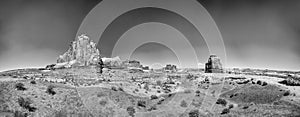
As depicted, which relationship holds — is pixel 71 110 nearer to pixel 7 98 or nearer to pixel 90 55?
pixel 7 98

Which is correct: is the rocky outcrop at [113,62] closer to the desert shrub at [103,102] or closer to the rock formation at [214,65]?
the rock formation at [214,65]

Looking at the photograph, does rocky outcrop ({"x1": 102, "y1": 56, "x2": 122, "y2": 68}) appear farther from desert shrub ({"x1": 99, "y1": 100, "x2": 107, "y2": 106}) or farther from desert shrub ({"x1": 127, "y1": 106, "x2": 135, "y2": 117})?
desert shrub ({"x1": 127, "y1": 106, "x2": 135, "y2": 117})

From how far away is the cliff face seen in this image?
110556mm

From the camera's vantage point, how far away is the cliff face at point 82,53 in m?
111

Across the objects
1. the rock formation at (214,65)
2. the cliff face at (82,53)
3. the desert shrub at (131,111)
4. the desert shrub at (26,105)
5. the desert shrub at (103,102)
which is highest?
the cliff face at (82,53)

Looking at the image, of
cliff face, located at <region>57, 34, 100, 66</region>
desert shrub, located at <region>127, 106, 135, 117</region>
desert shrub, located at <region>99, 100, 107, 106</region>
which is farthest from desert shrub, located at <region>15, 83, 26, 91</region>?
cliff face, located at <region>57, 34, 100, 66</region>

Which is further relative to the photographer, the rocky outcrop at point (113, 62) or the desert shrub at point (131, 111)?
the rocky outcrop at point (113, 62)

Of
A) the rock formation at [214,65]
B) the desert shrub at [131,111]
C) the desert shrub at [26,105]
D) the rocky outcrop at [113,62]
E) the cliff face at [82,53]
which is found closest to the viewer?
the desert shrub at [26,105]

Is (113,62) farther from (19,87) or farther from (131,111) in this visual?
(131,111)

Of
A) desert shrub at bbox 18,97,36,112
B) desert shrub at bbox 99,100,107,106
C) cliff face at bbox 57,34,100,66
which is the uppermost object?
cliff face at bbox 57,34,100,66

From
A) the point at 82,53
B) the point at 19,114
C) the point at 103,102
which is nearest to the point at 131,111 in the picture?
the point at 103,102

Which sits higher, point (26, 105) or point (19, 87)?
point (19, 87)

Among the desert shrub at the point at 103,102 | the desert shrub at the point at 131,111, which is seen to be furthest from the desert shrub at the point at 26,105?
the desert shrub at the point at 131,111

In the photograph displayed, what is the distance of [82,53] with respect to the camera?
11238 centimetres
